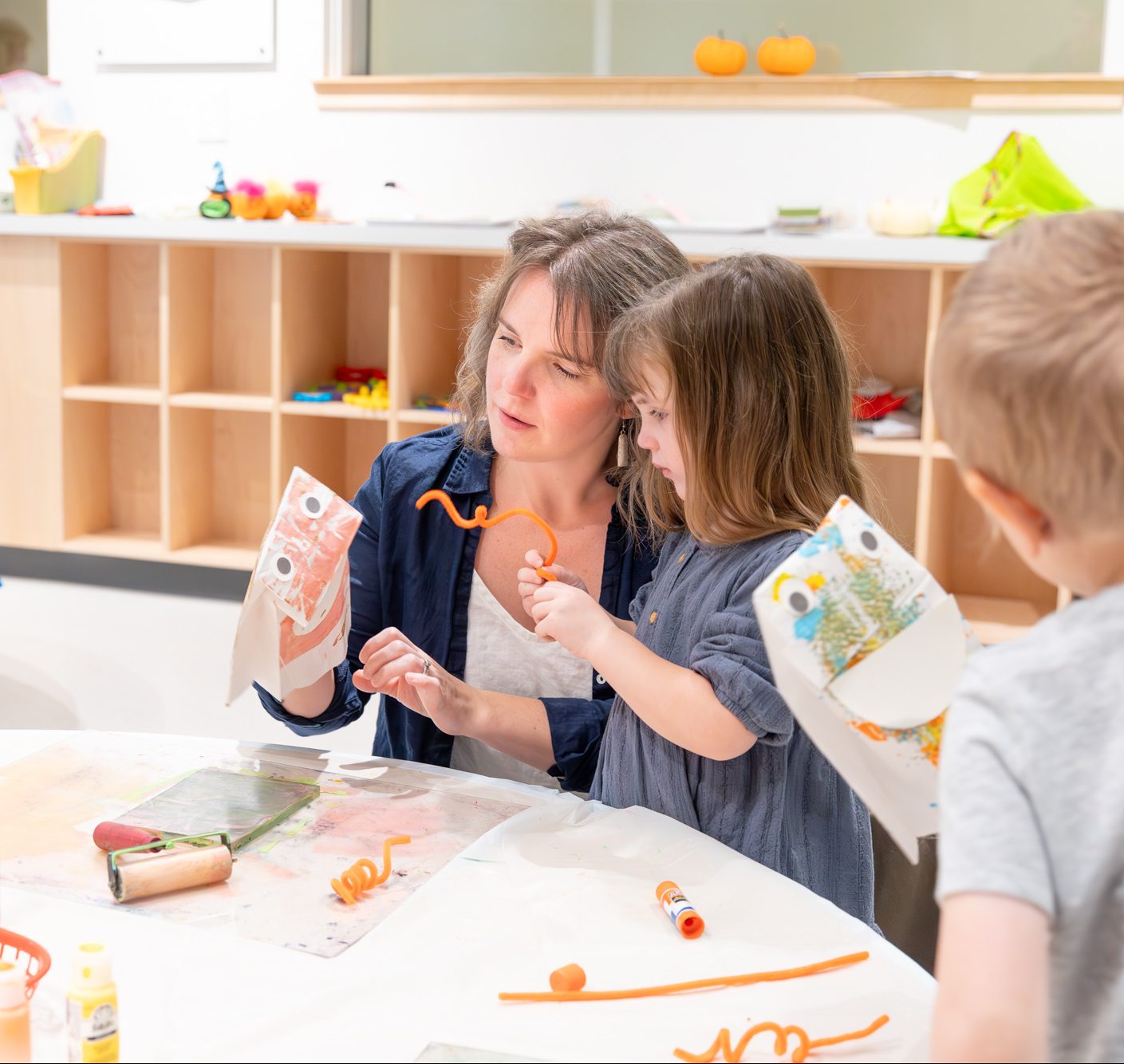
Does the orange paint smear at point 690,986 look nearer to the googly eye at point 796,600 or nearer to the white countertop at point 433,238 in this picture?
the googly eye at point 796,600

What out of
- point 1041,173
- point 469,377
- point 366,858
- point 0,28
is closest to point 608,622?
point 366,858

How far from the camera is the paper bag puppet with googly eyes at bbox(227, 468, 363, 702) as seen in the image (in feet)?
4.01

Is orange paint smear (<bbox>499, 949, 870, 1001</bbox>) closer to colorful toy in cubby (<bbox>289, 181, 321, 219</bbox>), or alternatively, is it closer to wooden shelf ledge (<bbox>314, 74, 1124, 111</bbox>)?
wooden shelf ledge (<bbox>314, 74, 1124, 111</bbox>)

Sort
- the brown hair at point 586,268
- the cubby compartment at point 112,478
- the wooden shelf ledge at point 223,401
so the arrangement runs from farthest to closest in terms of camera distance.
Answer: the cubby compartment at point 112,478 → the wooden shelf ledge at point 223,401 → the brown hair at point 586,268

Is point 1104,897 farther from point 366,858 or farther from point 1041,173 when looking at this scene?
point 1041,173

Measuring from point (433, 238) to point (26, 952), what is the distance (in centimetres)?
283

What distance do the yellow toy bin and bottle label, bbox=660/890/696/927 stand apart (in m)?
3.71

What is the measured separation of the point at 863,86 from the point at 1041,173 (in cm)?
71

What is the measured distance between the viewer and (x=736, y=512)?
4.22ft

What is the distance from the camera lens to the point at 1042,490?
2.22ft

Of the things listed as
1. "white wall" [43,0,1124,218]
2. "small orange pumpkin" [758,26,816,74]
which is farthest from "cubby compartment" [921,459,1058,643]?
"small orange pumpkin" [758,26,816,74]

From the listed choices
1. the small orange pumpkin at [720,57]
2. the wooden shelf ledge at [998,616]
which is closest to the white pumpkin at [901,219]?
the small orange pumpkin at [720,57]

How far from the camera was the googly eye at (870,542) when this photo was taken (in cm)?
91

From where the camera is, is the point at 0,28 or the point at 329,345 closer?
the point at 329,345
